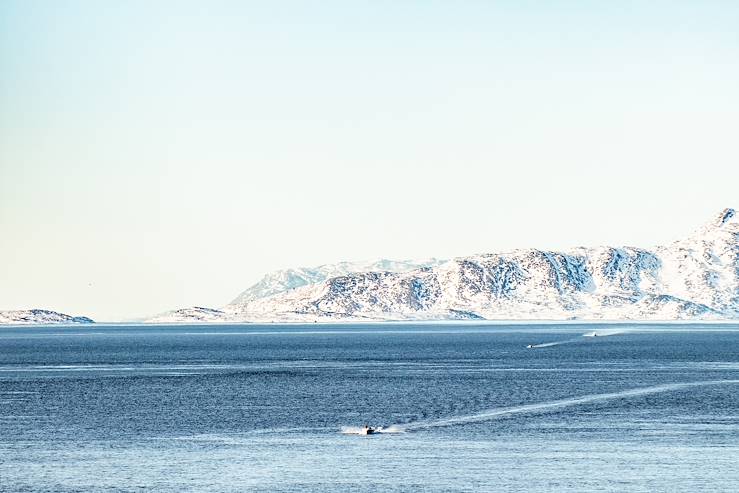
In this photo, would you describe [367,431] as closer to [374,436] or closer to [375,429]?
[374,436]

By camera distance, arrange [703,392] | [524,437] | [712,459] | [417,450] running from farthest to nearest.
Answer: [703,392]
[524,437]
[417,450]
[712,459]

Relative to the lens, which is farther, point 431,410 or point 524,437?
point 431,410

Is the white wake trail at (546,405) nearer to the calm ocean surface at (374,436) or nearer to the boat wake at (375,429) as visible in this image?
the calm ocean surface at (374,436)

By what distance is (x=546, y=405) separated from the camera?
123375 mm

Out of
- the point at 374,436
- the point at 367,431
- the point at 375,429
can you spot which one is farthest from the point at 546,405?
the point at 374,436

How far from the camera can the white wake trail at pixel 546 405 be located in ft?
353

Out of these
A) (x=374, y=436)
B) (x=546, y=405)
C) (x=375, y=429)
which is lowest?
(x=374, y=436)

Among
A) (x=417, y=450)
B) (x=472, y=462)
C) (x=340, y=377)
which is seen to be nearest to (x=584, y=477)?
(x=472, y=462)

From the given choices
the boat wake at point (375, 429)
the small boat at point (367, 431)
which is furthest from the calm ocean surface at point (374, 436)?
the small boat at point (367, 431)

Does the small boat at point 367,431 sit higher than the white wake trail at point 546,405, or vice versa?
the white wake trail at point 546,405

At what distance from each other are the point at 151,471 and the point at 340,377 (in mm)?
96597

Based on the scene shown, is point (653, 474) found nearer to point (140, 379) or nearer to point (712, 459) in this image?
point (712, 459)

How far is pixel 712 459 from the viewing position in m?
81.3

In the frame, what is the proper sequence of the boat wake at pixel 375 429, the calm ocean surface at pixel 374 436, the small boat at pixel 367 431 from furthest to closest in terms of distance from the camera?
the boat wake at pixel 375 429 < the small boat at pixel 367 431 < the calm ocean surface at pixel 374 436
